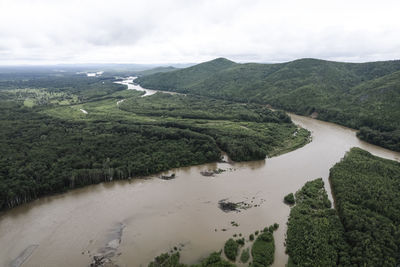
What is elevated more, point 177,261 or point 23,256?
point 177,261

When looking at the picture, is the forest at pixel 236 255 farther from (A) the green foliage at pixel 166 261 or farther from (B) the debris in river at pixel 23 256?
(B) the debris in river at pixel 23 256

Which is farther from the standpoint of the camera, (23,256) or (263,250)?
(23,256)

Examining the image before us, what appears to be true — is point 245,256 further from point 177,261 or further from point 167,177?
point 167,177

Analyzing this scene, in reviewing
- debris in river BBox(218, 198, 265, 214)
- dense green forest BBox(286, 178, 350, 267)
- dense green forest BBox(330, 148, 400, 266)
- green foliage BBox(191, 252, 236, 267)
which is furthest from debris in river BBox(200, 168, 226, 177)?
green foliage BBox(191, 252, 236, 267)

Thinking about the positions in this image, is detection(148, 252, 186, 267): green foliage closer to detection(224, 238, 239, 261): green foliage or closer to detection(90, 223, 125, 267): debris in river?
detection(90, 223, 125, 267): debris in river

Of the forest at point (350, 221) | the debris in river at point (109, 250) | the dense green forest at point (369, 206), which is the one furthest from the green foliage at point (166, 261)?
the dense green forest at point (369, 206)

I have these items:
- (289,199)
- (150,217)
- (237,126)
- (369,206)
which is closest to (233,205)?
(289,199)

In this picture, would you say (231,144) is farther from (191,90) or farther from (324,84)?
(191,90)
